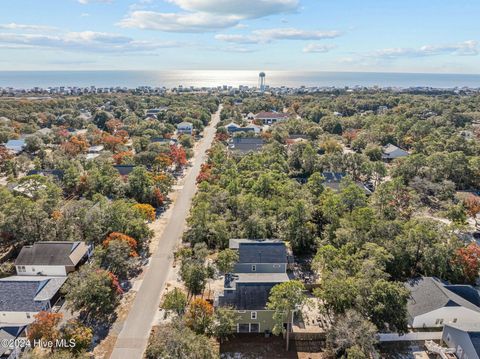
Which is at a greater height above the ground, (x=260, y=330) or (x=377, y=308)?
(x=377, y=308)

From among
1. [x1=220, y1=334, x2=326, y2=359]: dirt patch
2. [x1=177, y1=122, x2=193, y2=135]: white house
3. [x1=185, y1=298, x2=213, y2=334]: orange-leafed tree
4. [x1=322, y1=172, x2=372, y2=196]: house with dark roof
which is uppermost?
[x1=177, y1=122, x2=193, y2=135]: white house

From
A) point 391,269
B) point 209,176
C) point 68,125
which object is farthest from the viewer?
point 68,125

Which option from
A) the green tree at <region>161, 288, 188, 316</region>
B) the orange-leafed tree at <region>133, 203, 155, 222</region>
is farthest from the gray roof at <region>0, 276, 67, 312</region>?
the orange-leafed tree at <region>133, 203, 155, 222</region>

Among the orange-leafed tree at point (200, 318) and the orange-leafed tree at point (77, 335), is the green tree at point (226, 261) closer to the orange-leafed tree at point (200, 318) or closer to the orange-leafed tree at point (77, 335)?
the orange-leafed tree at point (200, 318)

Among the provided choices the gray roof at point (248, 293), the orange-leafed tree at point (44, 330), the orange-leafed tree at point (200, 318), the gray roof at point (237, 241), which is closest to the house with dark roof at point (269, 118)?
the gray roof at point (237, 241)

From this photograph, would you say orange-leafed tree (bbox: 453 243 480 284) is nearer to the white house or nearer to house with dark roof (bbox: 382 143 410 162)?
house with dark roof (bbox: 382 143 410 162)

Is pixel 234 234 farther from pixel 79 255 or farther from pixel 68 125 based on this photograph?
pixel 68 125

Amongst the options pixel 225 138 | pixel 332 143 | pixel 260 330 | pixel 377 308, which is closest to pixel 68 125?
pixel 225 138
